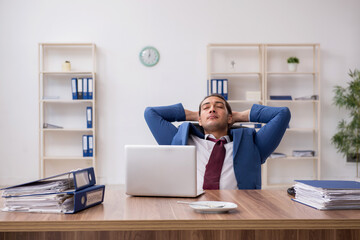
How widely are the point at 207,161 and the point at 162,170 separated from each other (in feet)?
2.77

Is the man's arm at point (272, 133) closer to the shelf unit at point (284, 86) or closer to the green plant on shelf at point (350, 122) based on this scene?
the shelf unit at point (284, 86)

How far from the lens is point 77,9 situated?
18.7ft

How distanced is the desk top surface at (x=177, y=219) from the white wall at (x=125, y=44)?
4.22m

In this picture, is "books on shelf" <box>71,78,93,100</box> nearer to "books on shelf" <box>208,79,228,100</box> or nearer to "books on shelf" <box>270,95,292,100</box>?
"books on shelf" <box>208,79,228,100</box>

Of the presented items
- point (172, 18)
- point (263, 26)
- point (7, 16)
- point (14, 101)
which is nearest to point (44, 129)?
point (14, 101)

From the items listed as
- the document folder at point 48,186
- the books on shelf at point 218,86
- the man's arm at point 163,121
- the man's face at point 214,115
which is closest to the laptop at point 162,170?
the document folder at point 48,186

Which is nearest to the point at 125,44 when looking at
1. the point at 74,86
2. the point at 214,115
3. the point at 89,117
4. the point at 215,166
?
the point at 74,86

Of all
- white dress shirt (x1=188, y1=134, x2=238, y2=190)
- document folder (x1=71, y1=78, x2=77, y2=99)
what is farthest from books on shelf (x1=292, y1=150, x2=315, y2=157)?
white dress shirt (x1=188, y1=134, x2=238, y2=190)

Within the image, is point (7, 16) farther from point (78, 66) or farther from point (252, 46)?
point (252, 46)

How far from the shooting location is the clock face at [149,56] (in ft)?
18.7

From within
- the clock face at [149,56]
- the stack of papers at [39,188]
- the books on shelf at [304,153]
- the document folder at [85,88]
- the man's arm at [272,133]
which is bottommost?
the books on shelf at [304,153]

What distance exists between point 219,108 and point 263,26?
3489 mm

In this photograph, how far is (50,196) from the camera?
1462mm

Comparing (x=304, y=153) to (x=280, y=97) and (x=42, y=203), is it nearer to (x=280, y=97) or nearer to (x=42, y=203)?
(x=280, y=97)
